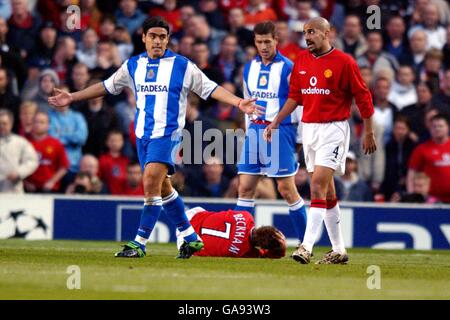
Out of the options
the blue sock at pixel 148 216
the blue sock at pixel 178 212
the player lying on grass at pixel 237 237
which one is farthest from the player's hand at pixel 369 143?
the blue sock at pixel 148 216

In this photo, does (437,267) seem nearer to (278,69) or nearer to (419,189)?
(278,69)

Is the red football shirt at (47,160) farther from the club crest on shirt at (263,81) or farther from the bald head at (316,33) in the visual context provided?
the bald head at (316,33)

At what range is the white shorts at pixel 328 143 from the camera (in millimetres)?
12359

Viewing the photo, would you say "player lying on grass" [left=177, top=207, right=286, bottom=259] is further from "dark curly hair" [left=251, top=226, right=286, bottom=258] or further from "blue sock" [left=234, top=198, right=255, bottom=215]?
"blue sock" [left=234, top=198, right=255, bottom=215]

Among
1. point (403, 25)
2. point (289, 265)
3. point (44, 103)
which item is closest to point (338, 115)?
point (289, 265)

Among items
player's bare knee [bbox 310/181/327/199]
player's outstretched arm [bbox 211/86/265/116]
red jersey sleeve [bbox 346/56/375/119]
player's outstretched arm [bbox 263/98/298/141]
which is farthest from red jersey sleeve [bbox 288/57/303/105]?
player's bare knee [bbox 310/181/327/199]

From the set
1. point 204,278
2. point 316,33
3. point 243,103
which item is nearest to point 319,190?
point 243,103

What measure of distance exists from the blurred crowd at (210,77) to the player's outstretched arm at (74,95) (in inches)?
190

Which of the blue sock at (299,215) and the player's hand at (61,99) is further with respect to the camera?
the blue sock at (299,215)

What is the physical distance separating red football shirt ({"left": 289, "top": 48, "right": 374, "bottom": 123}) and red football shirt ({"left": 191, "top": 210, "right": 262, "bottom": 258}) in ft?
4.81

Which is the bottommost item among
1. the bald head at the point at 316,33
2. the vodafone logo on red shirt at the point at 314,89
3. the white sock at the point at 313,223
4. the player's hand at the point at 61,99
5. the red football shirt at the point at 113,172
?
the white sock at the point at 313,223

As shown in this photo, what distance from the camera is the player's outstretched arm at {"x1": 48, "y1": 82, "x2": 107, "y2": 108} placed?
43.1 feet

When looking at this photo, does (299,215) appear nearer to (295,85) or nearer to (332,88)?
(295,85)

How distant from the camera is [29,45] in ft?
66.1
